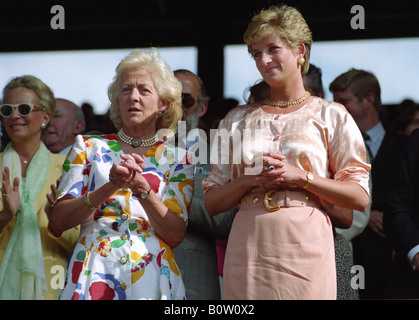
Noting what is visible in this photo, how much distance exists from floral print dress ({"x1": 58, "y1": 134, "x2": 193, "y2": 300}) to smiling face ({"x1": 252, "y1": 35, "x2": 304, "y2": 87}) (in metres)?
0.66

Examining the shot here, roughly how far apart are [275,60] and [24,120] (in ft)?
6.08

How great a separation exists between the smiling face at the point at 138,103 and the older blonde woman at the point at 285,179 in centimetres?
44

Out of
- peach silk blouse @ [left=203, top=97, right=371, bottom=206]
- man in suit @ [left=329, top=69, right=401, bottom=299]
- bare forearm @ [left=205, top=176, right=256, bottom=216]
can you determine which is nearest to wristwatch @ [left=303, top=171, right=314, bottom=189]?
peach silk blouse @ [left=203, top=97, right=371, bottom=206]

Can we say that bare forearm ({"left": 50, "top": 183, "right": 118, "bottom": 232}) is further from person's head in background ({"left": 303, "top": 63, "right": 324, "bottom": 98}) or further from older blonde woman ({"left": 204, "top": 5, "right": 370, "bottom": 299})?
person's head in background ({"left": 303, "top": 63, "right": 324, "bottom": 98})

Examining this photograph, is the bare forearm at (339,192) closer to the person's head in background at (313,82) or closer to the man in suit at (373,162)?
the man in suit at (373,162)

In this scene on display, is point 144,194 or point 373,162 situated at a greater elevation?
point 373,162

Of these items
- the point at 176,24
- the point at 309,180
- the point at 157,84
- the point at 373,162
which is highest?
the point at 176,24

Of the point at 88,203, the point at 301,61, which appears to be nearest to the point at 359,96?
the point at 301,61

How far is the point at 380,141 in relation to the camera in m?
5.42

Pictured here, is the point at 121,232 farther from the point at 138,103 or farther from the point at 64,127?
the point at 64,127

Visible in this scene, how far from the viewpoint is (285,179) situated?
10.1 ft

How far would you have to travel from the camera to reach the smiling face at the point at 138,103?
3.63m

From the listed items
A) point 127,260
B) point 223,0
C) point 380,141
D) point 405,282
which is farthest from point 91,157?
point 223,0

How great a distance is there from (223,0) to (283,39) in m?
4.19
